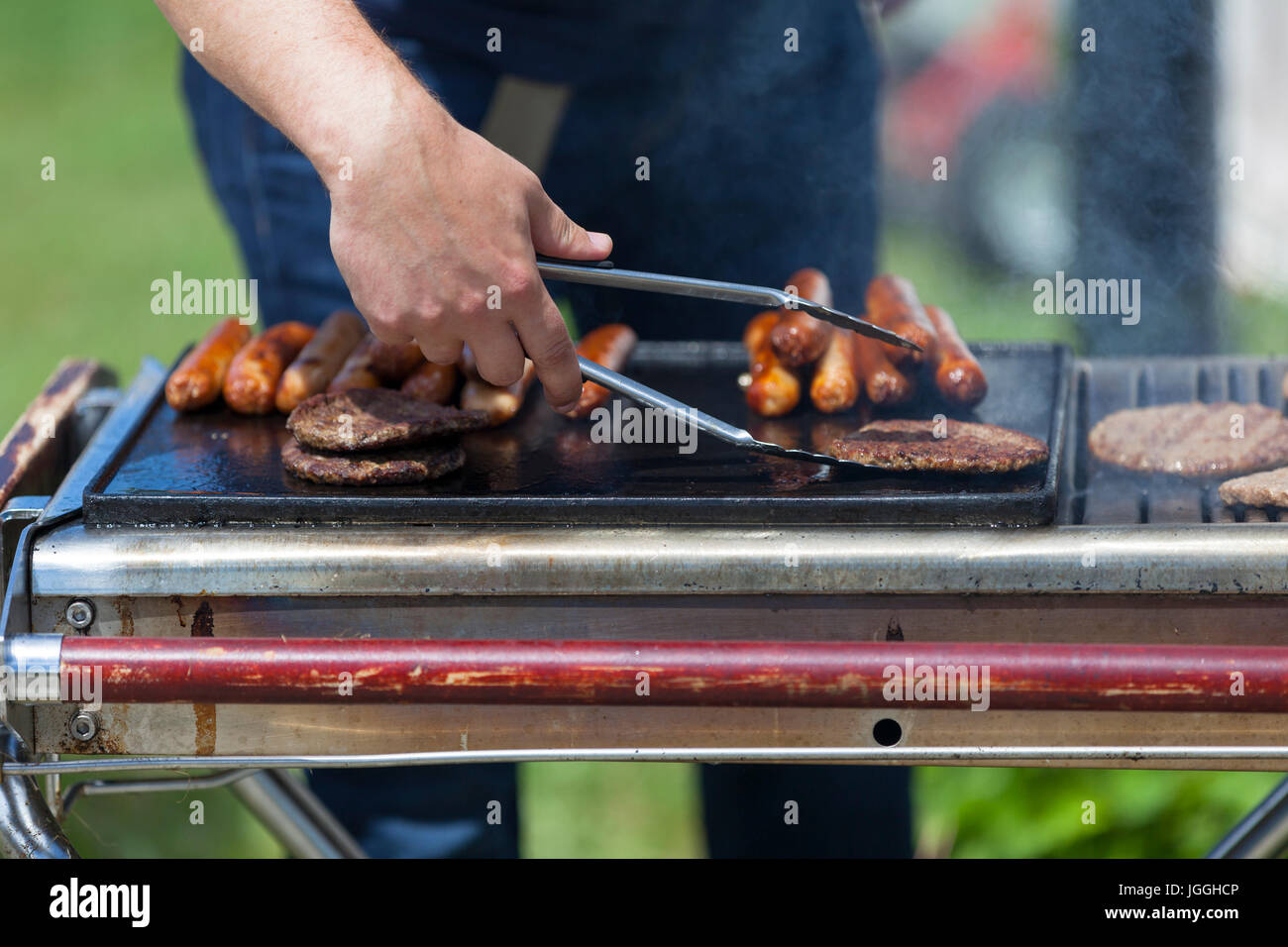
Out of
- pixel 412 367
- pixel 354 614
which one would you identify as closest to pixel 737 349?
pixel 412 367

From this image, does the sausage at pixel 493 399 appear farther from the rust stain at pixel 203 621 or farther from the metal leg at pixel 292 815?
the metal leg at pixel 292 815

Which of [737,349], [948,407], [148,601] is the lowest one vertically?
[148,601]

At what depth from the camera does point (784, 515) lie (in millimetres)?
1857

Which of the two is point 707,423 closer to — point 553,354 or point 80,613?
point 553,354

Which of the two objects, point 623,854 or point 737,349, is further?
point 623,854

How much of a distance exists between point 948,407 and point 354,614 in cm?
121

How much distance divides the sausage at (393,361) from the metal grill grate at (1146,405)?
1280 millimetres

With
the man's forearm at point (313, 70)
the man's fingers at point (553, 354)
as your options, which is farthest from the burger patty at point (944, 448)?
the man's forearm at point (313, 70)

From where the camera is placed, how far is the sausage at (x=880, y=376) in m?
2.32

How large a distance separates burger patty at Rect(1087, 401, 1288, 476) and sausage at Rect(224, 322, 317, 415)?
1.57 metres
